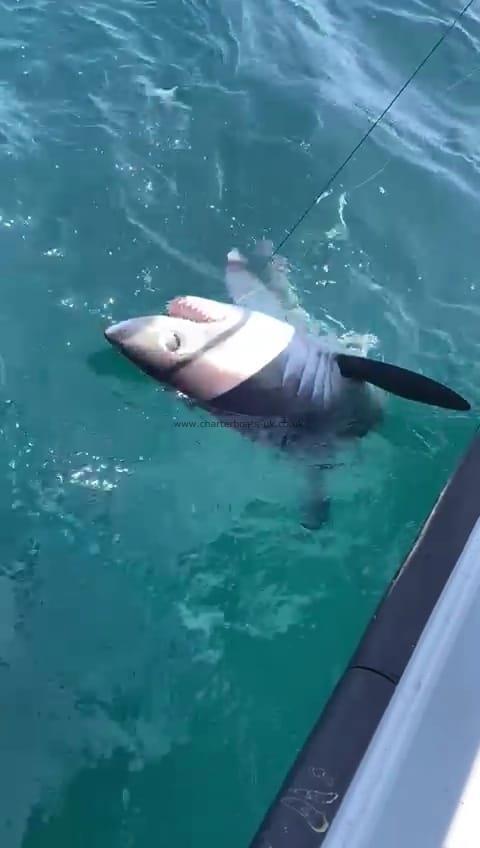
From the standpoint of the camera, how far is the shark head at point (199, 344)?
5.21 metres

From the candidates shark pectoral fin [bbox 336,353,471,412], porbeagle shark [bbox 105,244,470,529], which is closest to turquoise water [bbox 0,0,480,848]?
porbeagle shark [bbox 105,244,470,529]

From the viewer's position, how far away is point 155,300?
6.30m

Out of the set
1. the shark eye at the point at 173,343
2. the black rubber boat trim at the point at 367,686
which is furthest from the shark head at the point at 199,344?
the black rubber boat trim at the point at 367,686

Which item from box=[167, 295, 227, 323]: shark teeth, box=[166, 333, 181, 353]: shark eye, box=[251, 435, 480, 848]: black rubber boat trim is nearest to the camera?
box=[251, 435, 480, 848]: black rubber boat trim

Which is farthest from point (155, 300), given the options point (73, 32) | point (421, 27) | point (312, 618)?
point (421, 27)

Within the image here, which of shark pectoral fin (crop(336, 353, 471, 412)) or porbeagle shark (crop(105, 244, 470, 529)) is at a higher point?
shark pectoral fin (crop(336, 353, 471, 412))

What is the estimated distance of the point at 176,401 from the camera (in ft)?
19.5

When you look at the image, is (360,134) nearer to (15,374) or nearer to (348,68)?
(348,68)

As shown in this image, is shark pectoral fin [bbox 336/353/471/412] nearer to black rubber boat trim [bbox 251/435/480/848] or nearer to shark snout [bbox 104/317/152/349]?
black rubber boat trim [bbox 251/435/480/848]

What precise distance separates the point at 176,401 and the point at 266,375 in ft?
2.71

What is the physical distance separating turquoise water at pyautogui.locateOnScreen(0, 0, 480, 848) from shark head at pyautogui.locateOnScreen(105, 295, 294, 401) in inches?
26.2

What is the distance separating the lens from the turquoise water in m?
4.88

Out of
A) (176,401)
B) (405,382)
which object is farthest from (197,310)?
(405,382)

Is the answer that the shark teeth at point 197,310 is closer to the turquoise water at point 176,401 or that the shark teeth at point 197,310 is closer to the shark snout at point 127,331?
the shark snout at point 127,331
